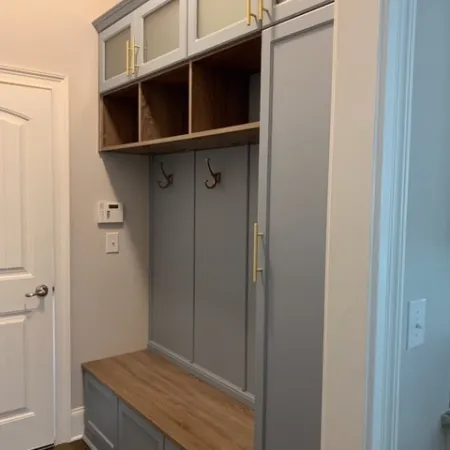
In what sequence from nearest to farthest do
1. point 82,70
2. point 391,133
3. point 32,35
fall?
point 391,133
point 32,35
point 82,70

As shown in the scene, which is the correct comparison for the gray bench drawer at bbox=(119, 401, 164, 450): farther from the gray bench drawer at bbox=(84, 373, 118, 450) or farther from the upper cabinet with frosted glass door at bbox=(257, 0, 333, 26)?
the upper cabinet with frosted glass door at bbox=(257, 0, 333, 26)

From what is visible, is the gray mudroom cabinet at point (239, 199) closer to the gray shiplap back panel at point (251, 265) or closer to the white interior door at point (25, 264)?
the gray shiplap back panel at point (251, 265)

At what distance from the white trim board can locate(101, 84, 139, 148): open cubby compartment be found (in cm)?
23

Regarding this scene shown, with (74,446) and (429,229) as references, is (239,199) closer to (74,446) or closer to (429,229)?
(429,229)

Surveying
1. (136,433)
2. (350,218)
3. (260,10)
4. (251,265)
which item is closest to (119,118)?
(251,265)

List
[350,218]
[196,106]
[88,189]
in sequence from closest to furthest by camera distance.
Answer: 1. [350,218]
2. [196,106]
3. [88,189]

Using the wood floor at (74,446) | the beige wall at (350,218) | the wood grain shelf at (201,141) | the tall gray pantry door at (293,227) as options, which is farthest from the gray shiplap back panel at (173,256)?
the beige wall at (350,218)

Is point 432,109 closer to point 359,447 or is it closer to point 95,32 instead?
point 359,447

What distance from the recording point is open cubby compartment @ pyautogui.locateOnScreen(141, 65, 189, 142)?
242 cm

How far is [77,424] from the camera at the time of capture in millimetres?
2797

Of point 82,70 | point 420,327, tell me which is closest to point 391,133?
point 420,327

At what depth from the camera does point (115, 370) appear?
2.72 meters

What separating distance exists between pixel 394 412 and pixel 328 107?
0.87m

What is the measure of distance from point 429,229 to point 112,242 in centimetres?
208
